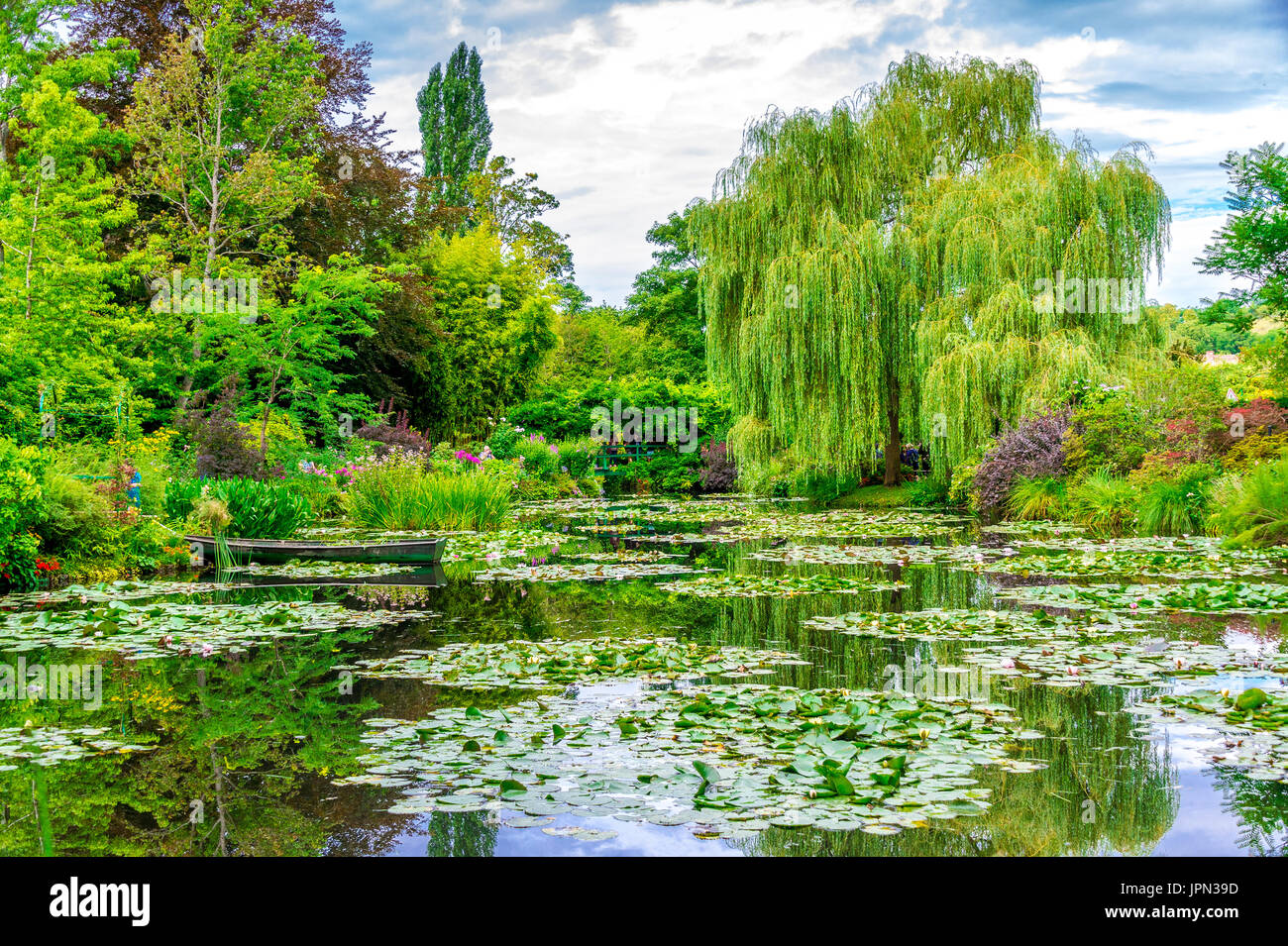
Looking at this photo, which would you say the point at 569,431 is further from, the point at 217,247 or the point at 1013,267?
the point at 1013,267

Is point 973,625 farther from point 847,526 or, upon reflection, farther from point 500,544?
point 847,526

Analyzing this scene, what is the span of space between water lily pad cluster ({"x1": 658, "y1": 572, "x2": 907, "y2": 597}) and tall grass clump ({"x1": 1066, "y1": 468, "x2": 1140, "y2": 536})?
5211mm

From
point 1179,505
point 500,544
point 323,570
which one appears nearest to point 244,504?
point 323,570

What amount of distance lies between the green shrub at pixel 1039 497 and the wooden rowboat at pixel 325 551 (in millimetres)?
9230

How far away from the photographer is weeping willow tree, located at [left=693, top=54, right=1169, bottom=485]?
1573cm

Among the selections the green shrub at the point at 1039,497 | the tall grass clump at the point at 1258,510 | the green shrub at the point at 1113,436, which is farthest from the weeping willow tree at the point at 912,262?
the tall grass clump at the point at 1258,510

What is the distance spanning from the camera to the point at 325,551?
33.3 ft

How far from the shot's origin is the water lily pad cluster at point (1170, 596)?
6449mm

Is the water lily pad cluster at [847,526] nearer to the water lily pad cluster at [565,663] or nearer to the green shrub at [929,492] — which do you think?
the green shrub at [929,492]

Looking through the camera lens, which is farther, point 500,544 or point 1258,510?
point 500,544

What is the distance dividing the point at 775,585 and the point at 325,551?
485 centimetres

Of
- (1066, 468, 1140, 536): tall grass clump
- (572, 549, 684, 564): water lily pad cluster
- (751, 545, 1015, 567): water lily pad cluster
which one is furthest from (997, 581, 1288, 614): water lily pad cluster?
(1066, 468, 1140, 536): tall grass clump

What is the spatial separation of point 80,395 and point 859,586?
10694mm
